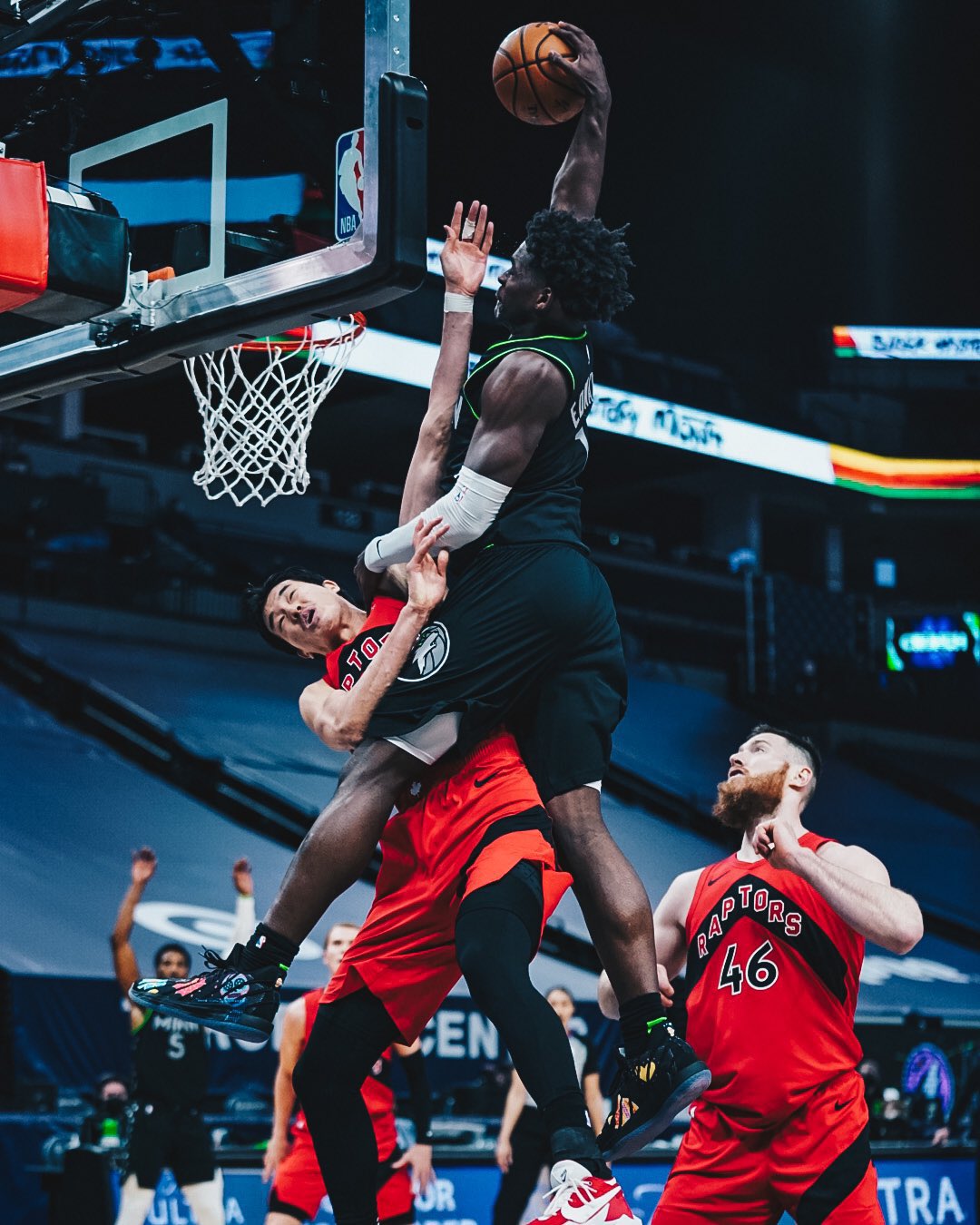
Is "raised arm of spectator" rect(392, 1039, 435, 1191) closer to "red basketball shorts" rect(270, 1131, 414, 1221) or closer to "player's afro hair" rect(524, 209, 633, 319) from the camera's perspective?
"red basketball shorts" rect(270, 1131, 414, 1221)

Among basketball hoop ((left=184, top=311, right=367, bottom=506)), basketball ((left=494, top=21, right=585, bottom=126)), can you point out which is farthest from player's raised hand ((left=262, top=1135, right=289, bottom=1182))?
basketball ((left=494, top=21, right=585, bottom=126))

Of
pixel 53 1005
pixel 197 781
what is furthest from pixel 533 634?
pixel 197 781

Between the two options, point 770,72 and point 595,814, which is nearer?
point 595,814

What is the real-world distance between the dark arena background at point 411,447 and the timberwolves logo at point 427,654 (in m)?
1.01

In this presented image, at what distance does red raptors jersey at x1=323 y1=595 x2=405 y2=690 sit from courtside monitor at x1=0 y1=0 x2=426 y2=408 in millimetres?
909

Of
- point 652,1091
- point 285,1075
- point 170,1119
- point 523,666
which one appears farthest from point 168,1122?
point 523,666

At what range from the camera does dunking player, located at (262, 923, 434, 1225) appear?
7555mm

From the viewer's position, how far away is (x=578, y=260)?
4.10 metres

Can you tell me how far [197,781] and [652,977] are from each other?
38.8ft

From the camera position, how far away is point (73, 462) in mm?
17250

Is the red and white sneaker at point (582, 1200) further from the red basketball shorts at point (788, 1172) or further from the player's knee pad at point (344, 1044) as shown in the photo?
the red basketball shorts at point (788, 1172)

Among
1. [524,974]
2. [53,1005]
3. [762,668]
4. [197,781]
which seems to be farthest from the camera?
[762,668]

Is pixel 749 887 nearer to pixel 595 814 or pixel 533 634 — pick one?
pixel 595 814

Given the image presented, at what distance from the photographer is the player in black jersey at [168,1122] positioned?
9352 mm
